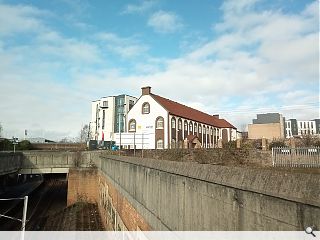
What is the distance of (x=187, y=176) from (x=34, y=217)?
2879 cm

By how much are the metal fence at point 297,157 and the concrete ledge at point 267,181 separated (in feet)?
39.9

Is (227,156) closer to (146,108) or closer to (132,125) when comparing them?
(146,108)

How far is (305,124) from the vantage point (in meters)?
162

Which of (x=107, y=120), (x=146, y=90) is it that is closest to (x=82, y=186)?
(x=146, y=90)

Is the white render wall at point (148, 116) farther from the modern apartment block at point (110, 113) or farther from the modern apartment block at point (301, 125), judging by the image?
the modern apartment block at point (301, 125)

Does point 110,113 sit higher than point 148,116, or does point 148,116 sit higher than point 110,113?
point 110,113

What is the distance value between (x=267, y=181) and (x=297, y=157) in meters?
14.6

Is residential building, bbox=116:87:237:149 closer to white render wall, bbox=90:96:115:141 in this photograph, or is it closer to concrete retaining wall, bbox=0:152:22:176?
concrete retaining wall, bbox=0:152:22:176

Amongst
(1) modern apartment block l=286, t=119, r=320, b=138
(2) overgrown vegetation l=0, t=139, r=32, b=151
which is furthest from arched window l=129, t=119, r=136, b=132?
(1) modern apartment block l=286, t=119, r=320, b=138

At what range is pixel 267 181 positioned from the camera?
4305mm

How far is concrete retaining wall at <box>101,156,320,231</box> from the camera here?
371 centimetres

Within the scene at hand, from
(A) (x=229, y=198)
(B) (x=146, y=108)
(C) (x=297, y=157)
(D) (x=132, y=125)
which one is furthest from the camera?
(D) (x=132, y=125)

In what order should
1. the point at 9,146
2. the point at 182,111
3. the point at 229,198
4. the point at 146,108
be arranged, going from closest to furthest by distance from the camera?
the point at 229,198 → the point at 146,108 → the point at 182,111 → the point at 9,146

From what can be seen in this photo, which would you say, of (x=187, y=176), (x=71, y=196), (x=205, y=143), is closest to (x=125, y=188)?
(x=187, y=176)
